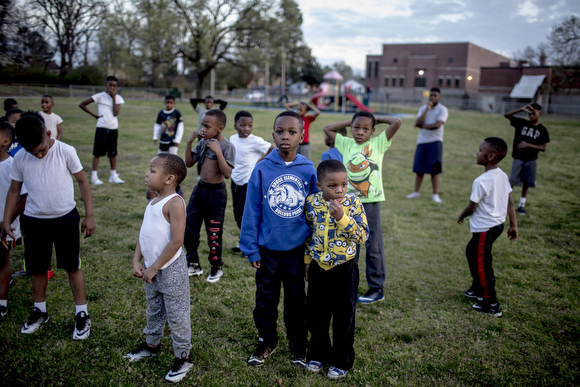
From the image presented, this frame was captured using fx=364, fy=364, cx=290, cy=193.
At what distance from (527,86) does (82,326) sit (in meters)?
52.9

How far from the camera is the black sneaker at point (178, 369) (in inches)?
109

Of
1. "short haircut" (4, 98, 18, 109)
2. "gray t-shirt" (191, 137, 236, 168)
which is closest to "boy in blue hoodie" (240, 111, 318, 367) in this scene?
"gray t-shirt" (191, 137, 236, 168)

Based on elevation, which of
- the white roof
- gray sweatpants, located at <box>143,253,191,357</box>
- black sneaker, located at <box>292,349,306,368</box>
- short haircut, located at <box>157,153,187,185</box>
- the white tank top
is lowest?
black sneaker, located at <box>292,349,306,368</box>

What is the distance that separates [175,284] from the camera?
9.06ft

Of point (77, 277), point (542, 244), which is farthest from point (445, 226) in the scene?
point (77, 277)

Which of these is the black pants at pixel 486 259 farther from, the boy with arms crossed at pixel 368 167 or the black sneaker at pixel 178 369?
the black sneaker at pixel 178 369

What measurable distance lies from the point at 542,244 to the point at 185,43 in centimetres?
3932

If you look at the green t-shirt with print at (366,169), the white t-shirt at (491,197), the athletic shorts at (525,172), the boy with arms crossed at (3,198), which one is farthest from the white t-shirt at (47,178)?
the athletic shorts at (525,172)

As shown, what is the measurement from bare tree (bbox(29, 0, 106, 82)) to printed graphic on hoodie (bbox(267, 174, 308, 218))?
2704cm

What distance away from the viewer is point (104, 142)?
8227mm

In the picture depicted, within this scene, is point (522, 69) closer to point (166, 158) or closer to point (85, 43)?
point (85, 43)

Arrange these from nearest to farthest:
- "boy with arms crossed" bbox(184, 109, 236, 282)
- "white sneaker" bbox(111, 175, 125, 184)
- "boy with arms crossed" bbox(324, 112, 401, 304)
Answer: "boy with arms crossed" bbox(324, 112, 401, 304)
"boy with arms crossed" bbox(184, 109, 236, 282)
"white sneaker" bbox(111, 175, 125, 184)

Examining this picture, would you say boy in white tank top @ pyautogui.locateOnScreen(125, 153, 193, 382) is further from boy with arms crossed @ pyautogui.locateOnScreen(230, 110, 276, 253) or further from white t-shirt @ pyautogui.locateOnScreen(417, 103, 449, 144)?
white t-shirt @ pyautogui.locateOnScreen(417, 103, 449, 144)

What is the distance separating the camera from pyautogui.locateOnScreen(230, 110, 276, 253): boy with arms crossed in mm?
4891
